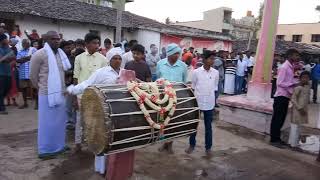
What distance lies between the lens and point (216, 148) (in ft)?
19.4

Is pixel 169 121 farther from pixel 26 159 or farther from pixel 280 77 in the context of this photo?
pixel 280 77

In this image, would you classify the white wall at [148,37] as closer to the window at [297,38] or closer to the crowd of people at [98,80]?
the crowd of people at [98,80]

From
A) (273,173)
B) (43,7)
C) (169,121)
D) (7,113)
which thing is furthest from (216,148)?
(43,7)

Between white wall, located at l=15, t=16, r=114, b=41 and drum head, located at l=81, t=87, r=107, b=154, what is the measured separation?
656 inches

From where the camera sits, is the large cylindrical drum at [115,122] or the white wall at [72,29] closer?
the large cylindrical drum at [115,122]

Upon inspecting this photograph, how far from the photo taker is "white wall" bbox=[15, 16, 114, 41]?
1909cm

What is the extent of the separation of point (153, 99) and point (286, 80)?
10.8 ft

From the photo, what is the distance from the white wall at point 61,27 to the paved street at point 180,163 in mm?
13808

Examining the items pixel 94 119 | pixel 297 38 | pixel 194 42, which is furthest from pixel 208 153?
pixel 297 38

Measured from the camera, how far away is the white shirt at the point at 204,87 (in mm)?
5273

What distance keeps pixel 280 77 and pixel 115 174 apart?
3510 millimetres

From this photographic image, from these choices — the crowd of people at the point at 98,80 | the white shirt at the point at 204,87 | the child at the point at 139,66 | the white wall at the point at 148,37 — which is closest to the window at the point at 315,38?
the white wall at the point at 148,37

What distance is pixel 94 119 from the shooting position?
3.47 meters

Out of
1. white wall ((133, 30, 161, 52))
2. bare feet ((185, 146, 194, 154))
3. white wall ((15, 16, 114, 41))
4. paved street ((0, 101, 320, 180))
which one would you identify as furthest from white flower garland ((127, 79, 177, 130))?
white wall ((133, 30, 161, 52))
